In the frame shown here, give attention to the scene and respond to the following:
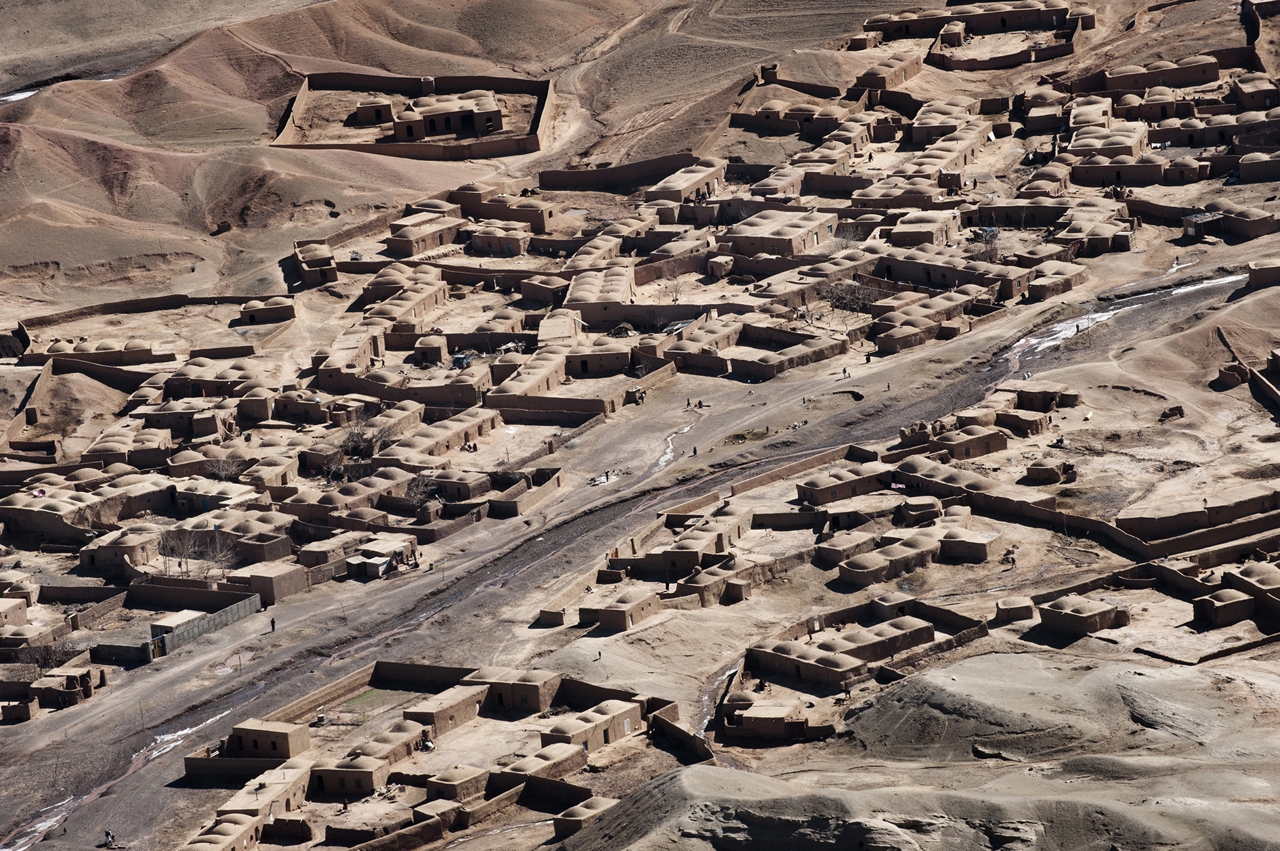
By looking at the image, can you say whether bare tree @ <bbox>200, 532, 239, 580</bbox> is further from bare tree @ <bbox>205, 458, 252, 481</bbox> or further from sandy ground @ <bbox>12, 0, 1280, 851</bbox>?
bare tree @ <bbox>205, 458, 252, 481</bbox>

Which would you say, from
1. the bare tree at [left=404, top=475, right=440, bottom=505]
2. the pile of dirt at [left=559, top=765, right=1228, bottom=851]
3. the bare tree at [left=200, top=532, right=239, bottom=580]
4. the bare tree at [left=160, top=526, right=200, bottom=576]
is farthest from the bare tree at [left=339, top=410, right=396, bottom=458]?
the pile of dirt at [left=559, top=765, right=1228, bottom=851]

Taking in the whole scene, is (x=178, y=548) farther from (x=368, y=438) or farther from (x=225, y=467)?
(x=368, y=438)

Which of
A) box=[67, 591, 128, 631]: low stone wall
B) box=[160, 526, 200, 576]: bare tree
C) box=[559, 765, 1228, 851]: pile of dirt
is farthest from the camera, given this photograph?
box=[160, 526, 200, 576]: bare tree

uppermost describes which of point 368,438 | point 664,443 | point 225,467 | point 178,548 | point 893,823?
point 368,438

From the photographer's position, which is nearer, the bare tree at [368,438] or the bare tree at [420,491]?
the bare tree at [420,491]

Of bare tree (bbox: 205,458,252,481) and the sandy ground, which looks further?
bare tree (bbox: 205,458,252,481)

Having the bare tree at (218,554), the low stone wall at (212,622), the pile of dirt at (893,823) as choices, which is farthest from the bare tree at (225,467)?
the pile of dirt at (893,823)

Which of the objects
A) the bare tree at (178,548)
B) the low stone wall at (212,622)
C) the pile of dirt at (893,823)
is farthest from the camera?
the bare tree at (178,548)

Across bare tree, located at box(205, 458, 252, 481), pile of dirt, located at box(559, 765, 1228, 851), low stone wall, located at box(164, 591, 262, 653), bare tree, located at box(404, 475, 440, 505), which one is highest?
bare tree, located at box(205, 458, 252, 481)

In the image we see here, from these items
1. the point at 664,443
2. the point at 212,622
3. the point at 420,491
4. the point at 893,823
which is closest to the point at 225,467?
the point at 420,491

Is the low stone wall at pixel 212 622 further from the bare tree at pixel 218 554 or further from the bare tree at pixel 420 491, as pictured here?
the bare tree at pixel 420 491

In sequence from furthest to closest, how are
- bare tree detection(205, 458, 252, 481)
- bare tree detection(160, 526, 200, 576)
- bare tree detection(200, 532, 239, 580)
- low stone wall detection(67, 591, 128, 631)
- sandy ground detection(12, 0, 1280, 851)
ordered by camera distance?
bare tree detection(205, 458, 252, 481) < bare tree detection(160, 526, 200, 576) < bare tree detection(200, 532, 239, 580) < low stone wall detection(67, 591, 128, 631) < sandy ground detection(12, 0, 1280, 851)
